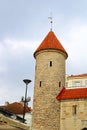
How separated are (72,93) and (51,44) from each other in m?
7.56

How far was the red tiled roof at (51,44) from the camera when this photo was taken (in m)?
38.7

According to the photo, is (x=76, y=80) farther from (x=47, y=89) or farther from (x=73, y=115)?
(x=73, y=115)

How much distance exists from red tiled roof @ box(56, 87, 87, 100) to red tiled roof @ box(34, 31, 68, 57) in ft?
18.5

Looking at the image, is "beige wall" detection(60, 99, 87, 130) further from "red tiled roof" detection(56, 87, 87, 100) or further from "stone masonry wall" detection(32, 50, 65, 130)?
"stone masonry wall" detection(32, 50, 65, 130)

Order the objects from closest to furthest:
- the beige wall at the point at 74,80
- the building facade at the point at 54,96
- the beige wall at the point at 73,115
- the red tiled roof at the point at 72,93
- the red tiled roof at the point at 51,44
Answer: the beige wall at the point at 73,115 → the building facade at the point at 54,96 → the red tiled roof at the point at 72,93 → the red tiled roof at the point at 51,44 → the beige wall at the point at 74,80

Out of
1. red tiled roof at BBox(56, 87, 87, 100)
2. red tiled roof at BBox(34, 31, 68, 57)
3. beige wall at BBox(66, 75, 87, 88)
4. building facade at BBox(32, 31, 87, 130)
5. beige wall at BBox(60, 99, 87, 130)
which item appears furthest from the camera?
beige wall at BBox(66, 75, 87, 88)

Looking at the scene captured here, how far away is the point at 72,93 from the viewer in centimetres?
3534

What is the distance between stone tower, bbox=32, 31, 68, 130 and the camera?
114ft

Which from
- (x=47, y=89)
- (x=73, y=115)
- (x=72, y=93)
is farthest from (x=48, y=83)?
(x=73, y=115)

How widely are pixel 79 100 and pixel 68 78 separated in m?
11.4

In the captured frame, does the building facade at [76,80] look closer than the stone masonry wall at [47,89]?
No

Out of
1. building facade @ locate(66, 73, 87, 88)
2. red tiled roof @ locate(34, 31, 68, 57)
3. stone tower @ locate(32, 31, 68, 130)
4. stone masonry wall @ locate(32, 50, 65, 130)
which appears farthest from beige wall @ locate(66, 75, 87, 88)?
red tiled roof @ locate(34, 31, 68, 57)

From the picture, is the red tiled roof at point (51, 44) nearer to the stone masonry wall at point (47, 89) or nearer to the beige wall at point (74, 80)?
the stone masonry wall at point (47, 89)

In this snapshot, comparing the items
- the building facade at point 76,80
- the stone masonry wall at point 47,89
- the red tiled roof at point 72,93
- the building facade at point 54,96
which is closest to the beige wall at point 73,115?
the building facade at point 54,96
